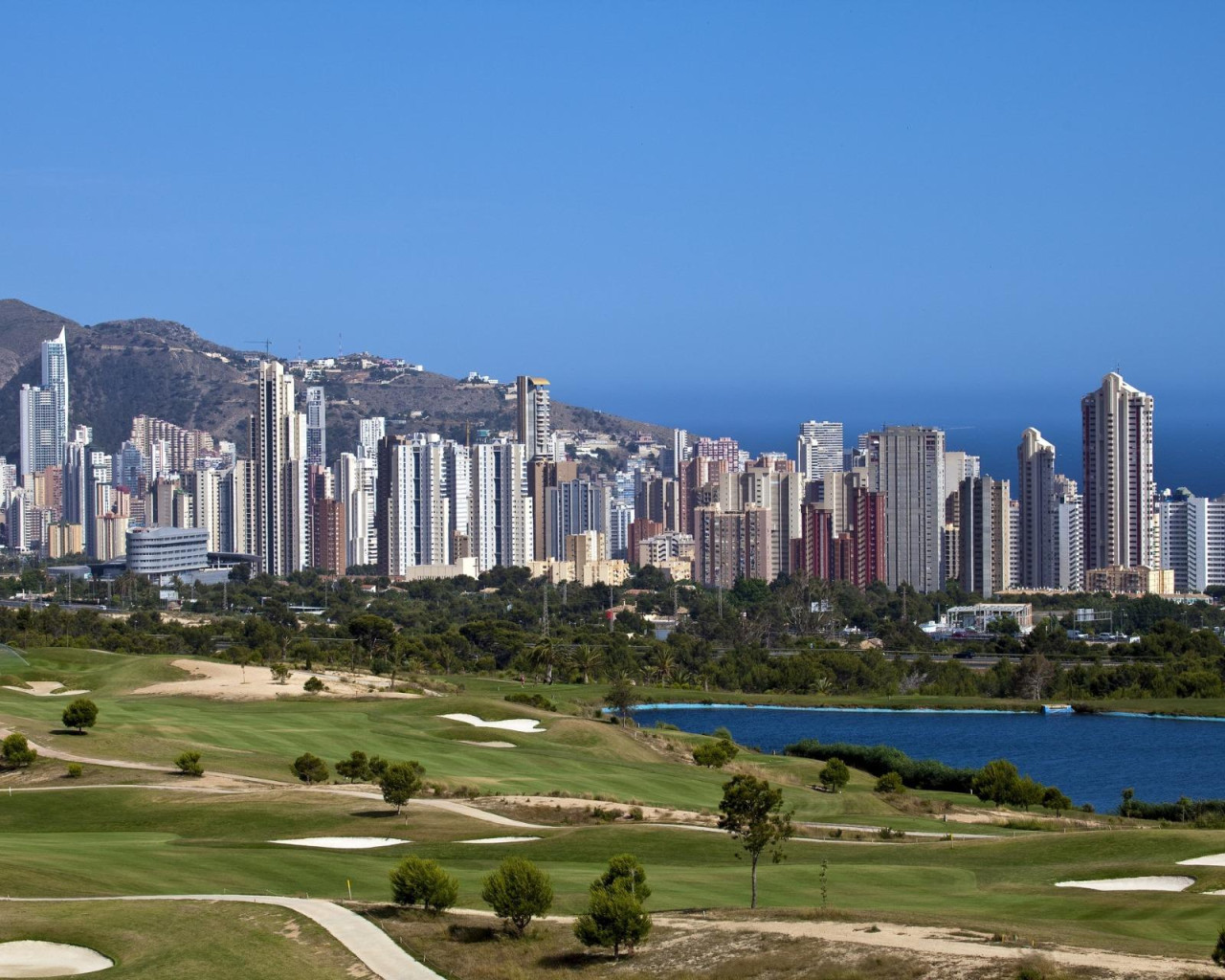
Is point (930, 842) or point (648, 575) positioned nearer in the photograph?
point (930, 842)

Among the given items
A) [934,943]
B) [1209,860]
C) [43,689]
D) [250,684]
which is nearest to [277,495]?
[250,684]

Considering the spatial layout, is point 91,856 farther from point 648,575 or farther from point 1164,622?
point 648,575

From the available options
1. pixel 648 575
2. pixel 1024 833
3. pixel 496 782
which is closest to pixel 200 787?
pixel 496 782

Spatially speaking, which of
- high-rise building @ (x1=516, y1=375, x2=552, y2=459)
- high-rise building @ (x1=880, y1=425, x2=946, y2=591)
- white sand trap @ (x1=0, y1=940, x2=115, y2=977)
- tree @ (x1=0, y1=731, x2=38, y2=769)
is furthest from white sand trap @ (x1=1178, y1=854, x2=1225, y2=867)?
high-rise building @ (x1=516, y1=375, x2=552, y2=459)

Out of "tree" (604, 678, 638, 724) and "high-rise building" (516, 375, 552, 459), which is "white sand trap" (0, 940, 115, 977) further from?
"high-rise building" (516, 375, 552, 459)

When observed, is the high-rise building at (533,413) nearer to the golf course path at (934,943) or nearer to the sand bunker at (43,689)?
the sand bunker at (43,689)

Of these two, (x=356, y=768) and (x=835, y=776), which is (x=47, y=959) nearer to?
(x=356, y=768)
